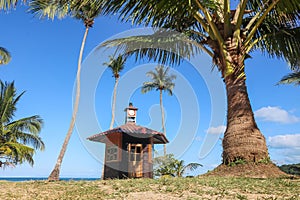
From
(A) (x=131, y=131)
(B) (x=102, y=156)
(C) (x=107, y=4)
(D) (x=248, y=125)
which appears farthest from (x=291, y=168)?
(C) (x=107, y=4)

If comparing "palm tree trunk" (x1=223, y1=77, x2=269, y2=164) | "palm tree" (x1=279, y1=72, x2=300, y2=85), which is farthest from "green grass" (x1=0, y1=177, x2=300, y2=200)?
"palm tree" (x1=279, y1=72, x2=300, y2=85)

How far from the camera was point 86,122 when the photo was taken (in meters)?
9.27

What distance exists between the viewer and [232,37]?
707 cm

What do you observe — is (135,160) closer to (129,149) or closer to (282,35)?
(129,149)

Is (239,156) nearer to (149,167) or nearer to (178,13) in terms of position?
(178,13)

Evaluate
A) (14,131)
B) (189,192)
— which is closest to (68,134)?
(14,131)

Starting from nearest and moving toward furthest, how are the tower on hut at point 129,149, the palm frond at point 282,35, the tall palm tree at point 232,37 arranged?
the tall palm tree at point 232,37 < the palm frond at point 282,35 < the tower on hut at point 129,149

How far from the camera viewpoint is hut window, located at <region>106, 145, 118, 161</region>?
10597 millimetres

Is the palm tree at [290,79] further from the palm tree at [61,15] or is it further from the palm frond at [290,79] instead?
the palm tree at [61,15]

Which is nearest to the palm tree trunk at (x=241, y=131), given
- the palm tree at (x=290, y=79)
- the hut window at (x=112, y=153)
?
the hut window at (x=112, y=153)

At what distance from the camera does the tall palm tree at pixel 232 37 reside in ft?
21.4

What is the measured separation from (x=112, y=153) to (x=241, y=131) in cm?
563

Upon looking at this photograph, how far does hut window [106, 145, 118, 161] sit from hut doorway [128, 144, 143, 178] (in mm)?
548

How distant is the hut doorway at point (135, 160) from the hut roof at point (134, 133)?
1.49ft
